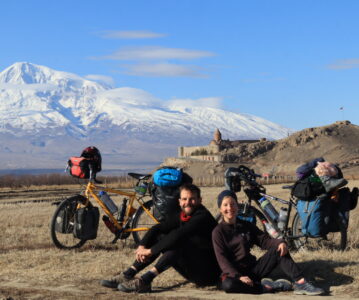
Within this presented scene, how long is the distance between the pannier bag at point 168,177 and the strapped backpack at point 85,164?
135 centimetres

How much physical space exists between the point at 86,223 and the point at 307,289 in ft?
13.9

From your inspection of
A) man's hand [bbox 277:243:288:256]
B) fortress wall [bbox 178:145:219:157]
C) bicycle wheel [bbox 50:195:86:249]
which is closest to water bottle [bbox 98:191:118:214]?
bicycle wheel [bbox 50:195:86:249]

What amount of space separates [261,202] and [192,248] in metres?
2.33

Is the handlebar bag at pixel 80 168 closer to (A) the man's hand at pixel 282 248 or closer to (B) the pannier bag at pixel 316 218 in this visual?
(B) the pannier bag at pixel 316 218

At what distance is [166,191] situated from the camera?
10.2 meters

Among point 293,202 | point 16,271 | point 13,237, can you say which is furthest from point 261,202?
point 13,237

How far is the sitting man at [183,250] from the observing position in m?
7.99

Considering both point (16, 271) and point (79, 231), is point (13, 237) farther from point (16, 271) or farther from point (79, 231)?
point (16, 271)

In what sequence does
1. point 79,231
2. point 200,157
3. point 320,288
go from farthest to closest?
1. point 200,157
2. point 79,231
3. point 320,288

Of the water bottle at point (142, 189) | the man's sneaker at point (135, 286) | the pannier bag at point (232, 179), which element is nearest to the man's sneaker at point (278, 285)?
the man's sneaker at point (135, 286)

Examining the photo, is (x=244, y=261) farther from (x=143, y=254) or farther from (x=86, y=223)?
(x=86, y=223)

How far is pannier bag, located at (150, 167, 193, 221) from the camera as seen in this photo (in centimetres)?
1016

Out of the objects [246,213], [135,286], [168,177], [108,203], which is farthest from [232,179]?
[135,286]

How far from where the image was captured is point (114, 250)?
1088 cm
